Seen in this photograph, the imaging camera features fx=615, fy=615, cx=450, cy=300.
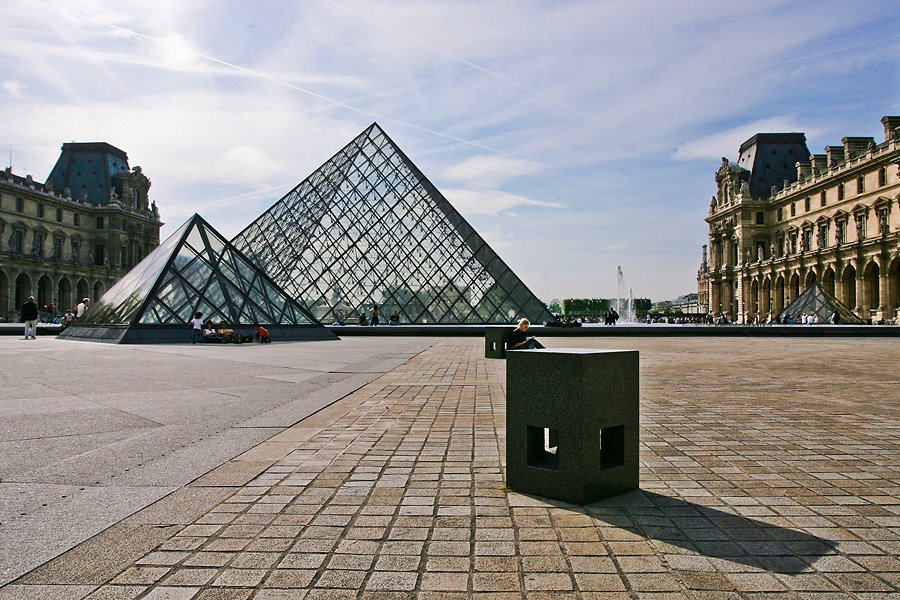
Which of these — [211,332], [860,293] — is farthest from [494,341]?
[860,293]

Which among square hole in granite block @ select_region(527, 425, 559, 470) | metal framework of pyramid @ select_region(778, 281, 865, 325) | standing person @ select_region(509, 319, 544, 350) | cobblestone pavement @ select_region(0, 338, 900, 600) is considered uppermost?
metal framework of pyramid @ select_region(778, 281, 865, 325)

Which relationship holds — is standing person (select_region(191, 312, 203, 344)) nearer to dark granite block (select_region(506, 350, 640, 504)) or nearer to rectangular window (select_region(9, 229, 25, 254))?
dark granite block (select_region(506, 350, 640, 504))

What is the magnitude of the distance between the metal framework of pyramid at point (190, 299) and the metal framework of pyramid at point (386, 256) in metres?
8.34

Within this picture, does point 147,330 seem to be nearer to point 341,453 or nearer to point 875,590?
point 341,453

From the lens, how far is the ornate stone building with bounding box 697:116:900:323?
48844 millimetres

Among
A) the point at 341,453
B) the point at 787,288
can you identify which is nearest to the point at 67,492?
the point at 341,453

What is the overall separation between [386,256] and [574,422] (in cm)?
2876

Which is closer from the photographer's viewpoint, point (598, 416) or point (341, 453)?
point (598, 416)

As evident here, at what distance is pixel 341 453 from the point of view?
4539mm

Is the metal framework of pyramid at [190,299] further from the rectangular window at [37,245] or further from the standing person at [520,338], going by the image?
the rectangular window at [37,245]

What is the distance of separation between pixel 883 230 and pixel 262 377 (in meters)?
53.4

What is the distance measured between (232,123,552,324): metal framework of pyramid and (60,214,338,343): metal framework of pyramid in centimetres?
834

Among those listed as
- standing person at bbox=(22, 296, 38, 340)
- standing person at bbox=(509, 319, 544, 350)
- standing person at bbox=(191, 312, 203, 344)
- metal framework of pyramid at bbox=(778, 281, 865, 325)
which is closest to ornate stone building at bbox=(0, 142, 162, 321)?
standing person at bbox=(22, 296, 38, 340)

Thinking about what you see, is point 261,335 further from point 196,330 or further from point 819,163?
point 819,163
